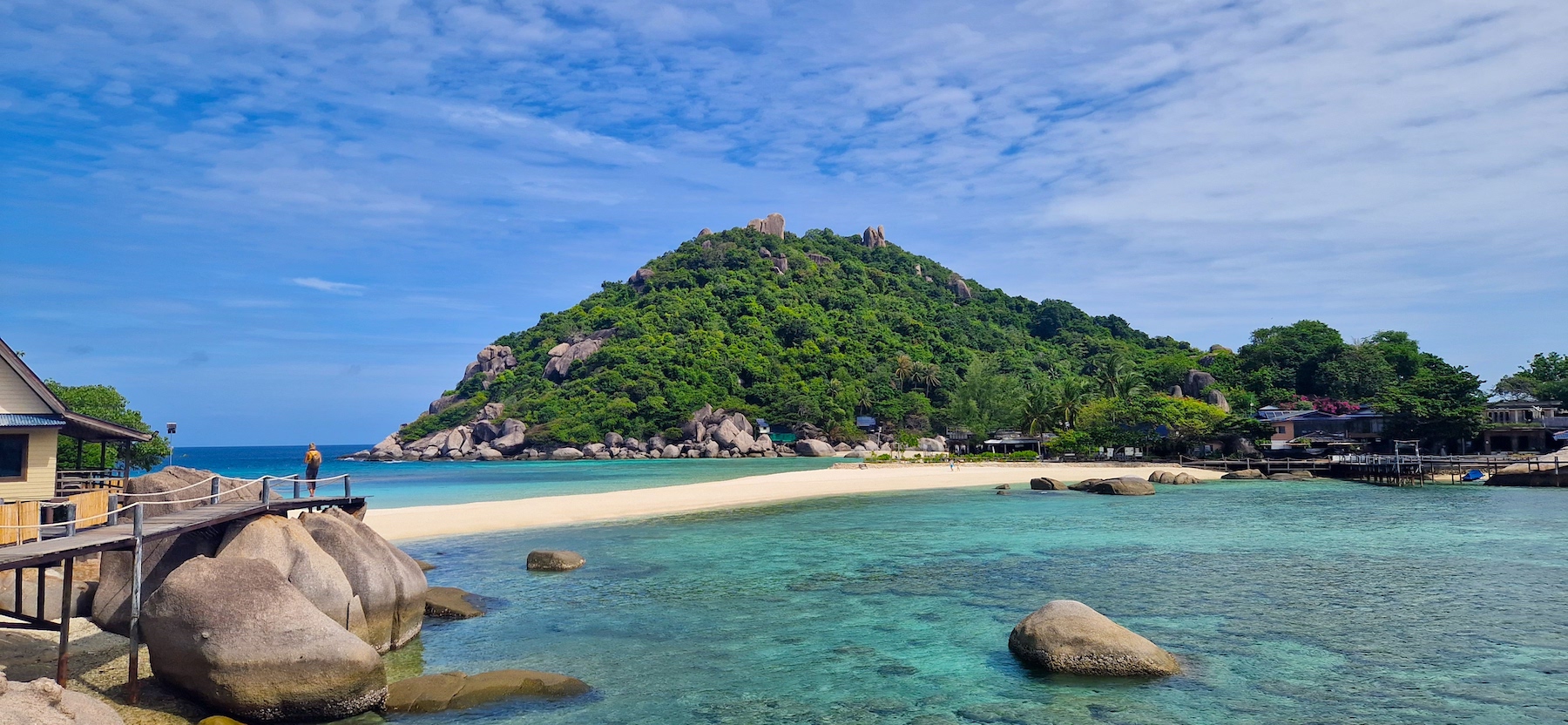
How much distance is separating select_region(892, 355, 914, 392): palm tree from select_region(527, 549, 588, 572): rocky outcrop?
10545 cm

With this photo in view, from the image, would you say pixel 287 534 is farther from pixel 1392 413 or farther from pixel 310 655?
pixel 1392 413

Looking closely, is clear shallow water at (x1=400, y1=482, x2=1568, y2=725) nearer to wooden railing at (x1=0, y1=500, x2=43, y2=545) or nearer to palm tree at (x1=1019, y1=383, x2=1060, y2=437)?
wooden railing at (x1=0, y1=500, x2=43, y2=545)

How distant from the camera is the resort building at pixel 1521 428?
63.5 metres

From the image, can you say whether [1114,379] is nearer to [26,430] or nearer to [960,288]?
[960,288]

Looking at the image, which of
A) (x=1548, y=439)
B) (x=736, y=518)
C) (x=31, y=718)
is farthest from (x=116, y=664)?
(x=1548, y=439)

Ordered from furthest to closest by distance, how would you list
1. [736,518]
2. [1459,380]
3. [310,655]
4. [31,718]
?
1. [1459,380]
2. [736,518]
3. [310,655]
4. [31,718]

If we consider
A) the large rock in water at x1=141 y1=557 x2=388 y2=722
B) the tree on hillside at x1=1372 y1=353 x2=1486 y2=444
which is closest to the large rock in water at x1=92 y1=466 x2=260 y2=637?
the large rock in water at x1=141 y1=557 x2=388 y2=722

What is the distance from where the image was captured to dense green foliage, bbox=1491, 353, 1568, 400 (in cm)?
8388

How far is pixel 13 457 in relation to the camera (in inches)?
716

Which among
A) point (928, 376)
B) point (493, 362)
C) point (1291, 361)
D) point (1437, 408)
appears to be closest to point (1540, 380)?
point (1291, 361)

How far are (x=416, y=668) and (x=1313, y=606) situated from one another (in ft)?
56.3

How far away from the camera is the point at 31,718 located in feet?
25.3

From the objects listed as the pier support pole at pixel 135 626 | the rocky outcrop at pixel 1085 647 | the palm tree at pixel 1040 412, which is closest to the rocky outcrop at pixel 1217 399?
the palm tree at pixel 1040 412

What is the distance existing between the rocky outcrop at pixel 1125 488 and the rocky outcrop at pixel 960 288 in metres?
123
